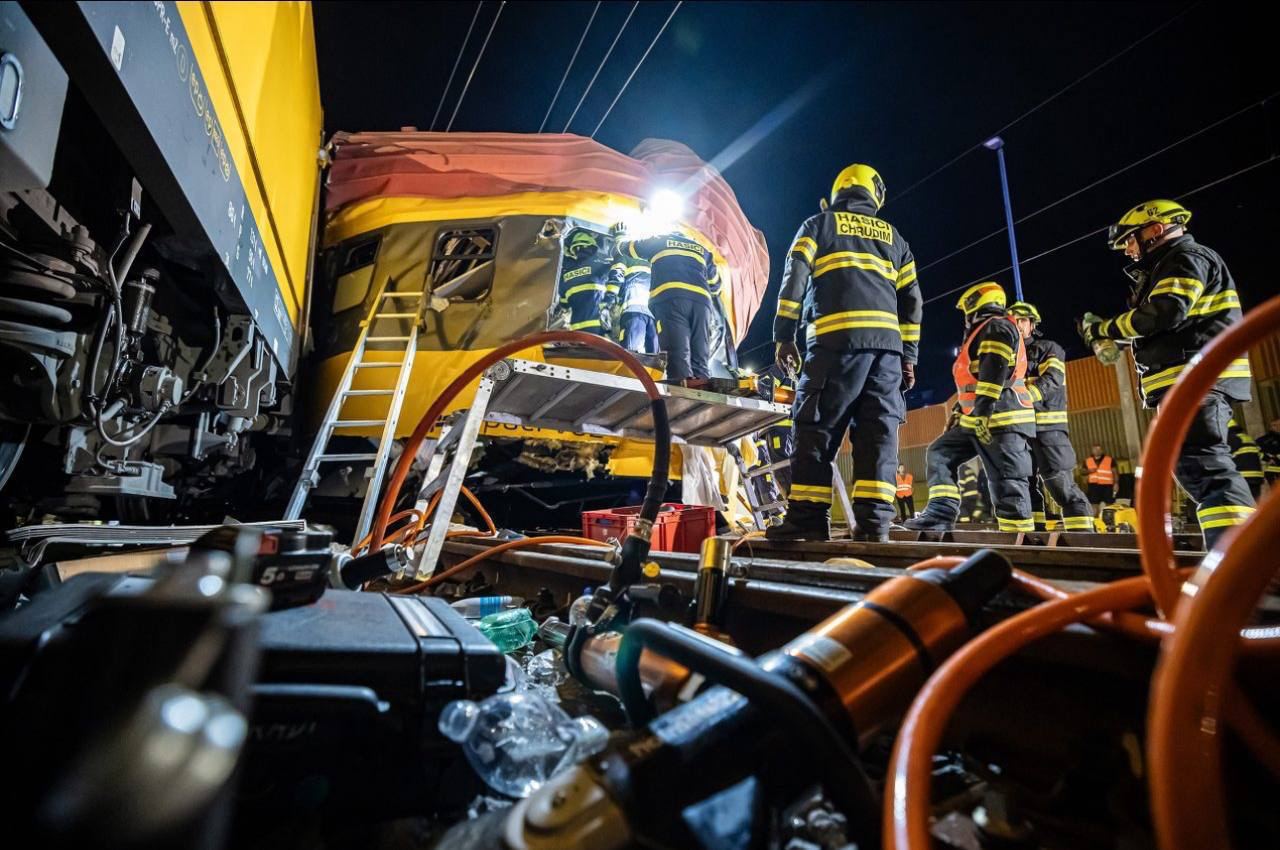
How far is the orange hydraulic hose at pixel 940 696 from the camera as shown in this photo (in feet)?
1.73

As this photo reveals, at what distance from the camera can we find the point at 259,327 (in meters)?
3.39

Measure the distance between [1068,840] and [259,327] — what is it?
13.2 ft

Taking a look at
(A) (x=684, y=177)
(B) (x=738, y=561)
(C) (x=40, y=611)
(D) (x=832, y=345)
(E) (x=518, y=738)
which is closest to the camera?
(C) (x=40, y=611)

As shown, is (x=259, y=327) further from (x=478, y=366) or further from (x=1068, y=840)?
(x=1068, y=840)

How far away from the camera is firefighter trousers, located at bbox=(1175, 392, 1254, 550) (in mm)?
3123

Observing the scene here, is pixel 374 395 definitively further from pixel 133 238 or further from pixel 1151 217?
pixel 1151 217

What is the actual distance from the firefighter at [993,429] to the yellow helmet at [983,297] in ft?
0.04

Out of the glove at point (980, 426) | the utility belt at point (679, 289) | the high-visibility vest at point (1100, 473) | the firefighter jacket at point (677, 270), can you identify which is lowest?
the glove at point (980, 426)

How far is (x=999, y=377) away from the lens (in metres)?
4.54

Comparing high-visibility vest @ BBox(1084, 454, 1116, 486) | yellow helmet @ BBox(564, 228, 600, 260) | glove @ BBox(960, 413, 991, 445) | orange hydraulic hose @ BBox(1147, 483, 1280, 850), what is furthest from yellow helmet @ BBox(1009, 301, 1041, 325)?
orange hydraulic hose @ BBox(1147, 483, 1280, 850)

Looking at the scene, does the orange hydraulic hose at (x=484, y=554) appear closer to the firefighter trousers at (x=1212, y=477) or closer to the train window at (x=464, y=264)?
the firefighter trousers at (x=1212, y=477)

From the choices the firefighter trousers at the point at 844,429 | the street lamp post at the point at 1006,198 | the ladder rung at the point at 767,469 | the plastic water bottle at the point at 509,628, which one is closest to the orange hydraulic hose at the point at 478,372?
the plastic water bottle at the point at 509,628

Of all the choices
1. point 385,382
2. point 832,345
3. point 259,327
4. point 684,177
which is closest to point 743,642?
point 832,345

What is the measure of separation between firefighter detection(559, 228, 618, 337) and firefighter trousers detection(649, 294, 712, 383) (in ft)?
3.31
